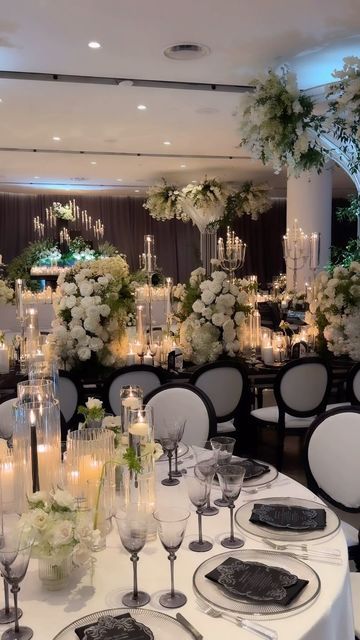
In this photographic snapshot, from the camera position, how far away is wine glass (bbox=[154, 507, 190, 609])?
1.71m

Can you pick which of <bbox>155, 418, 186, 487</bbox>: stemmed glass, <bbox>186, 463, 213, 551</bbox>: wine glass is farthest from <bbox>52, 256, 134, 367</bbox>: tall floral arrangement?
<bbox>186, 463, 213, 551</bbox>: wine glass

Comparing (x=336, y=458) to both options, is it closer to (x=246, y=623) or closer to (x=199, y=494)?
(x=199, y=494)

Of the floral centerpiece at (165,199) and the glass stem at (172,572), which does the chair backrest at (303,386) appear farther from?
the floral centerpiece at (165,199)

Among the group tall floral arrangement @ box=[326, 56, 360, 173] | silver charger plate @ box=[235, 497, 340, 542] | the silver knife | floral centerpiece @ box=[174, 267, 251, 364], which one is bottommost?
the silver knife

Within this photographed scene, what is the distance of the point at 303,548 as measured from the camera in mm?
2059

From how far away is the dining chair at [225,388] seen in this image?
4.50 m

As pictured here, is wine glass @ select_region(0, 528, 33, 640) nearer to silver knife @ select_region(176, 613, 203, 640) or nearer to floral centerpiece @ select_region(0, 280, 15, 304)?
silver knife @ select_region(176, 613, 203, 640)

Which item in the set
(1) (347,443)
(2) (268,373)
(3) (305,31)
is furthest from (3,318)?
(1) (347,443)

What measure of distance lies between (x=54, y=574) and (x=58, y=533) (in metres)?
0.15

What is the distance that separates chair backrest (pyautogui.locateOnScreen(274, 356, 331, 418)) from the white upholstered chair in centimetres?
27

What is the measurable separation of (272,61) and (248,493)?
4.35 meters

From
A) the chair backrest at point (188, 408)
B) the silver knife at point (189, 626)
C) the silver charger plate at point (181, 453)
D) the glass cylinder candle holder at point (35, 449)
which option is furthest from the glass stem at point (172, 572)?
the chair backrest at point (188, 408)

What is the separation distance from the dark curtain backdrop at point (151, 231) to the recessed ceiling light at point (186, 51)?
1066 cm

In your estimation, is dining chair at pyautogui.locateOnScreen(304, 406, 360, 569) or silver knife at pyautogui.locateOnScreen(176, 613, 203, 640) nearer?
silver knife at pyautogui.locateOnScreen(176, 613, 203, 640)
